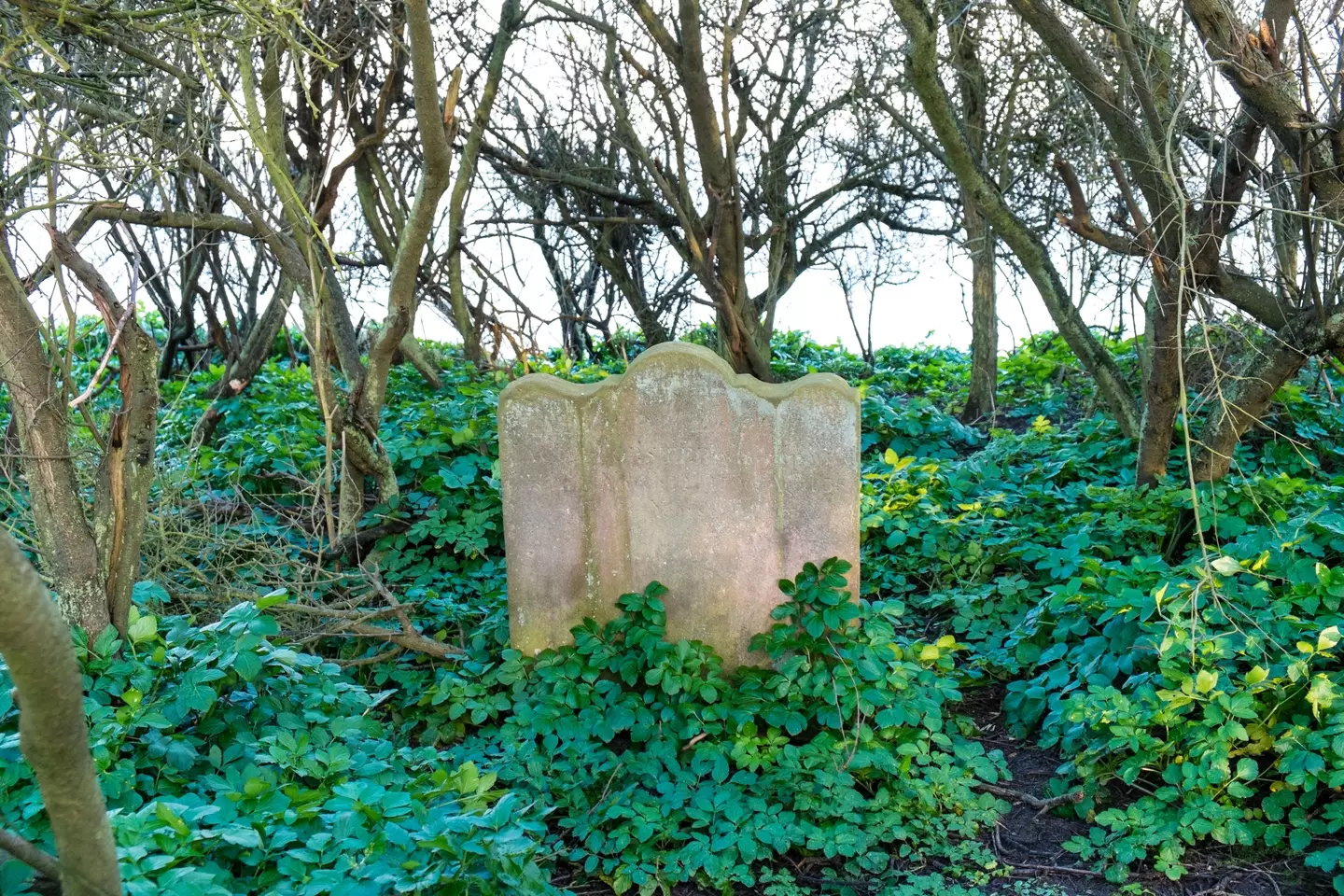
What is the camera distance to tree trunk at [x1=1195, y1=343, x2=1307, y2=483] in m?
5.01

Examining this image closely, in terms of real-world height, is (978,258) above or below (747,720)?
above

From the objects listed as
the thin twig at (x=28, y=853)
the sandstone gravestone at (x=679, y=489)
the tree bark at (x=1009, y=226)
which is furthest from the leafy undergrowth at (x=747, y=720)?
the tree bark at (x=1009, y=226)

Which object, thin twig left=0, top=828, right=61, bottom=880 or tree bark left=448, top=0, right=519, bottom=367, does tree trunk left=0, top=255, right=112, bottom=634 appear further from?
tree bark left=448, top=0, right=519, bottom=367

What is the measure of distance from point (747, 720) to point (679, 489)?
92cm

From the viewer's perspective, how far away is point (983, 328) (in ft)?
28.1

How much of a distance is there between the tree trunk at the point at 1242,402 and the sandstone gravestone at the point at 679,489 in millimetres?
2098

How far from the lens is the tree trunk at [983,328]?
856 cm

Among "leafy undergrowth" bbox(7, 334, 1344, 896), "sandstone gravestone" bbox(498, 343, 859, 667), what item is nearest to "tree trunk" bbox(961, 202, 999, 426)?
"leafy undergrowth" bbox(7, 334, 1344, 896)

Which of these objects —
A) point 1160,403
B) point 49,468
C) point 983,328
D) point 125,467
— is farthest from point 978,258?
point 49,468

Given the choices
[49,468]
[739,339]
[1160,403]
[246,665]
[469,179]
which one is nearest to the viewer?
[246,665]

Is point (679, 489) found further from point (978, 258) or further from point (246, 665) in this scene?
point (978, 258)

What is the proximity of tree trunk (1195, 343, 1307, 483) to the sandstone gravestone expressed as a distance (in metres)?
2.10

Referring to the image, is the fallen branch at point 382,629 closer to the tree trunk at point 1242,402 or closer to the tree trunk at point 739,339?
the tree trunk at point 739,339

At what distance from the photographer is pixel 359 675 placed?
14.8ft
